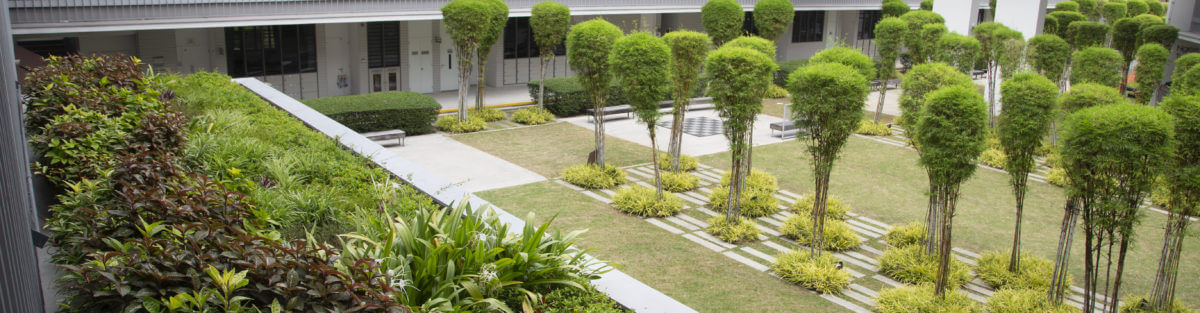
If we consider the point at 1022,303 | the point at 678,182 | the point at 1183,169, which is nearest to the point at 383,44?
the point at 678,182

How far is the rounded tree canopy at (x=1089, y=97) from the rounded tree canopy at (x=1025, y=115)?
5.16ft

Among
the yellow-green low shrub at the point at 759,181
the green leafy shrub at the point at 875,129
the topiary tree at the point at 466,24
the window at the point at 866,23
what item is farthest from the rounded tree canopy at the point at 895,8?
the yellow-green low shrub at the point at 759,181

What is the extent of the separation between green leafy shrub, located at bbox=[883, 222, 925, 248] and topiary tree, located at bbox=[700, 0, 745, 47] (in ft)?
38.4

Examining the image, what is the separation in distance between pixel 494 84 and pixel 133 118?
65.2 ft

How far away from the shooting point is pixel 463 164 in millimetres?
17125

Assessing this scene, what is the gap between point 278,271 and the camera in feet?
13.9

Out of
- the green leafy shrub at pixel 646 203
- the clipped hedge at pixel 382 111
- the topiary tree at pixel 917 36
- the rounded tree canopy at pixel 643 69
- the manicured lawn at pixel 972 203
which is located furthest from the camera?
the topiary tree at pixel 917 36

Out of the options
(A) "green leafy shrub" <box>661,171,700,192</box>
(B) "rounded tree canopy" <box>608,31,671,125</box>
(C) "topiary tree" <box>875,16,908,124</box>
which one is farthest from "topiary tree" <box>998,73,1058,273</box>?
(C) "topiary tree" <box>875,16,908,124</box>

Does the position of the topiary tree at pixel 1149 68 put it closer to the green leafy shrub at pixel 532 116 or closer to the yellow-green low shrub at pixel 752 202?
the yellow-green low shrub at pixel 752 202

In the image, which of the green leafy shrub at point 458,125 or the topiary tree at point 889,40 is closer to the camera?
the green leafy shrub at point 458,125

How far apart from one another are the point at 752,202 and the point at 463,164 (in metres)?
6.27

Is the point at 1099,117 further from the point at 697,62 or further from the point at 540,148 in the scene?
the point at 540,148

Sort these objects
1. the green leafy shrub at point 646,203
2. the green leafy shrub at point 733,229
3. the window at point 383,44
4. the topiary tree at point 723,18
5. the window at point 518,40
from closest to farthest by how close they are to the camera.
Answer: the green leafy shrub at point 733,229
the green leafy shrub at point 646,203
the topiary tree at point 723,18
the window at point 383,44
the window at point 518,40

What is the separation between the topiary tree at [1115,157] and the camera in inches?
324
